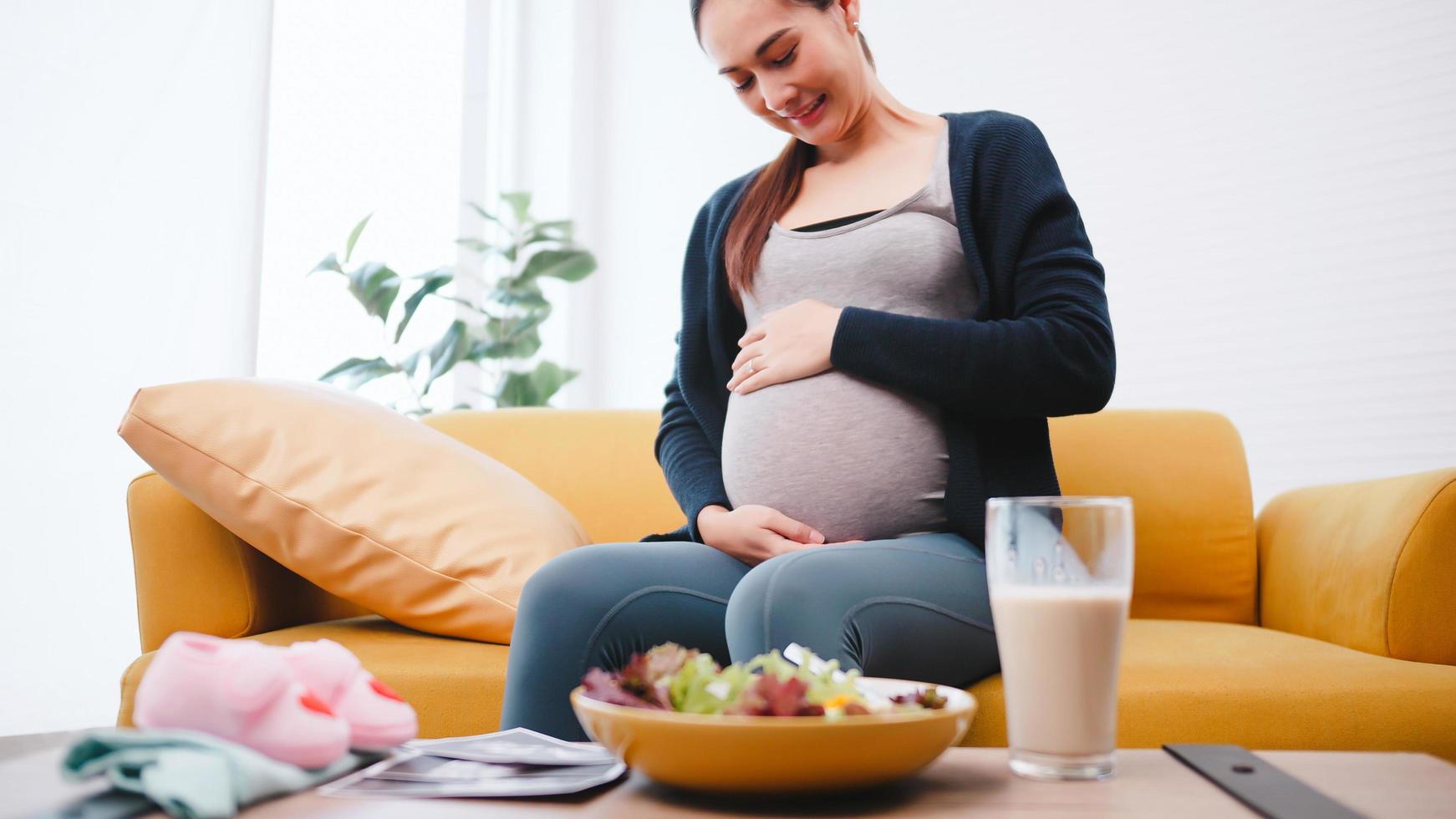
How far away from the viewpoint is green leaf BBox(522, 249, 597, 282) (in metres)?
2.70

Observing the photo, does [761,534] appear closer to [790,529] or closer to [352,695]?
[790,529]

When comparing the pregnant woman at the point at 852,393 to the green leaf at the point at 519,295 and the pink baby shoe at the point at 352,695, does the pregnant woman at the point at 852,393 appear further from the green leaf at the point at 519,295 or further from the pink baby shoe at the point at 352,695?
the green leaf at the point at 519,295

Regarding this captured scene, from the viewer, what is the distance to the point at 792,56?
1221 mm

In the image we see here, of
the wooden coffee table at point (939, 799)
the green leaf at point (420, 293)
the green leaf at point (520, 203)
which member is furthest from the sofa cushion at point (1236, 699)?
the green leaf at point (520, 203)

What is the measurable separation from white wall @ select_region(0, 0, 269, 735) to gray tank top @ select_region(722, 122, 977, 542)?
1.20 metres

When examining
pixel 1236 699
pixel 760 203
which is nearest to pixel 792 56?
pixel 760 203

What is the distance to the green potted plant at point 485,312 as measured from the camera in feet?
7.70

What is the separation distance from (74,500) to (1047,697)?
1.72 metres

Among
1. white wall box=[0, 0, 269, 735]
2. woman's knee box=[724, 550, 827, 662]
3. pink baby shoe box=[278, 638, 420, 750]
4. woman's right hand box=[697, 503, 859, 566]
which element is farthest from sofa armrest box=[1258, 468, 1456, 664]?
white wall box=[0, 0, 269, 735]

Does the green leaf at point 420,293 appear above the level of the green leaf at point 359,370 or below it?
above

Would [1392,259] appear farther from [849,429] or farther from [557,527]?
[557,527]

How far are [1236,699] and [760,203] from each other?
762 mm

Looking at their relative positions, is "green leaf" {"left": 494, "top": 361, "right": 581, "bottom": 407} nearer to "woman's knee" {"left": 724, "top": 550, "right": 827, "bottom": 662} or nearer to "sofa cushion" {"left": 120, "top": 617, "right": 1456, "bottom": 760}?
"sofa cushion" {"left": 120, "top": 617, "right": 1456, "bottom": 760}

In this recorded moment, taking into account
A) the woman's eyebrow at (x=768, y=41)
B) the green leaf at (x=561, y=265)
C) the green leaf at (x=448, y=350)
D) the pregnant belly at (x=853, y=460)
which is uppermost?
the woman's eyebrow at (x=768, y=41)
